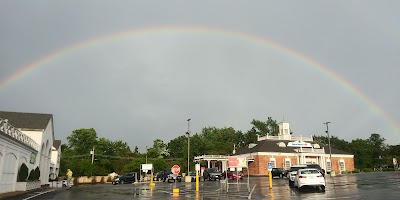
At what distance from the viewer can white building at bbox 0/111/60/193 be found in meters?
23.5

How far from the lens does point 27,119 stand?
40.5 metres

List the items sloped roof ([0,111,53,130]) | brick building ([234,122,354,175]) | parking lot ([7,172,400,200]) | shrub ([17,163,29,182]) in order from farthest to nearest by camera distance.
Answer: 1. brick building ([234,122,354,175])
2. sloped roof ([0,111,53,130])
3. shrub ([17,163,29,182])
4. parking lot ([7,172,400,200])

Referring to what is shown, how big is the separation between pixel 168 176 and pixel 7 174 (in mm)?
23346

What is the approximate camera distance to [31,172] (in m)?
31.4

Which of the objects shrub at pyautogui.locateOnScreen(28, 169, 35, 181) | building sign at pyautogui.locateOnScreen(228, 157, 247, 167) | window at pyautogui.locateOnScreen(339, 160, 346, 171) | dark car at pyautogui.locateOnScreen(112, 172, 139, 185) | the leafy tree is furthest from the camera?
the leafy tree

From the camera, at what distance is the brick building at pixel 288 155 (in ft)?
207

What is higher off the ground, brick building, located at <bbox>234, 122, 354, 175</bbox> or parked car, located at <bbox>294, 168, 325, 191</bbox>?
brick building, located at <bbox>234, 122, 354, 175</bbox>

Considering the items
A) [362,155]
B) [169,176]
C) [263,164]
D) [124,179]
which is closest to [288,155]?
[263,164]

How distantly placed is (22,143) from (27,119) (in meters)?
14.7

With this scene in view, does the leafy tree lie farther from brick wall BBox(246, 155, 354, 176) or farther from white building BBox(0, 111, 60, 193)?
white building BBox(0, 111, 60, 193)

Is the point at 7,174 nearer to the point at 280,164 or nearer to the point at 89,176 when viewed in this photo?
the point at 89,176

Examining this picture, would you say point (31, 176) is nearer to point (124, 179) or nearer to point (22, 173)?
point (22, 173)

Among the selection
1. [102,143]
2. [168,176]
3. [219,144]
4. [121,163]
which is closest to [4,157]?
[168,176]

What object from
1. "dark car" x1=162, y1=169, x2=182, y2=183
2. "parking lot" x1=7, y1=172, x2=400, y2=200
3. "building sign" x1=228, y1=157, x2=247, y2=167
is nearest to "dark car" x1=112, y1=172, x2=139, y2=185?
"dark car" x1=162, y1=169, x2=182, y2=183
